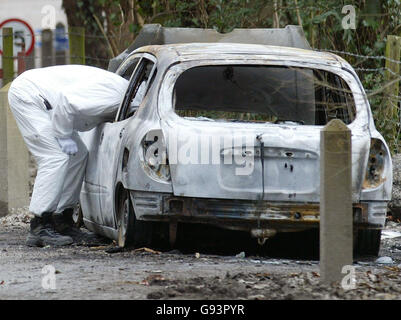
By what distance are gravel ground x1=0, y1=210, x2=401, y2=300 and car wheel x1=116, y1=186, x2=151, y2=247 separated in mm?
95

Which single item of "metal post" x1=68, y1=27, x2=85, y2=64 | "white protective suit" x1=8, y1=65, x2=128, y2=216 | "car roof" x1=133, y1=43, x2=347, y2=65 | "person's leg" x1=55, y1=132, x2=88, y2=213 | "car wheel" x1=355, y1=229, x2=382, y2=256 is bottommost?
"car wheel" x1=355, y1=229, x2=382, y2=256

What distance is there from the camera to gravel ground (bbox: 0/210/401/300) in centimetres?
636

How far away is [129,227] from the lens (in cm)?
852

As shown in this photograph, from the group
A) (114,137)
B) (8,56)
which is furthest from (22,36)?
(114,137)

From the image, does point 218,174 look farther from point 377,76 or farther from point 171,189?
point 377,76

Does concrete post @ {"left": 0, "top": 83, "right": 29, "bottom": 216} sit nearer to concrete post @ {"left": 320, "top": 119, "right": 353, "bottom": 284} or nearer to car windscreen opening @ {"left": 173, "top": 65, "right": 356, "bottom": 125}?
car windscreen opening @ {"left": 173, "top": 65, "right": 356, "bottom": 125}

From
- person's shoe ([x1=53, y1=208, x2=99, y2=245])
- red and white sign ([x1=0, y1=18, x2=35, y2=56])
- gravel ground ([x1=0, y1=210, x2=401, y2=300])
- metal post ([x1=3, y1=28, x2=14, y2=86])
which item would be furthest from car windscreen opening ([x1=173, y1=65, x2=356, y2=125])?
red and white sign ([x1=0, y1=18, x2=35, y2=56])

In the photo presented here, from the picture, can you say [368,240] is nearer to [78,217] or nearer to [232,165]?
[232,165]

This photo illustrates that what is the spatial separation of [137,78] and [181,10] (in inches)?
288

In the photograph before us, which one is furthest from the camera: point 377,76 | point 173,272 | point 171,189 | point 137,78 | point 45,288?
point 377,76

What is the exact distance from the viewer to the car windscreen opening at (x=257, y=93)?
968 cm

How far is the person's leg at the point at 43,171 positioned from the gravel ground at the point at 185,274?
235mm

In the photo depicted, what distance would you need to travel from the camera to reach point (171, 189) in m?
8.10

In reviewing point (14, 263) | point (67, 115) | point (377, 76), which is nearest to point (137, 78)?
point (67, 115)
